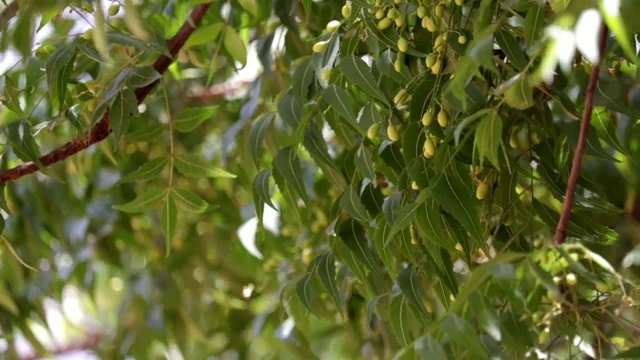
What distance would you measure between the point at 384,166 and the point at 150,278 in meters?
0.76

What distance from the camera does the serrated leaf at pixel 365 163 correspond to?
2.39 feet

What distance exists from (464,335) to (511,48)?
22 cm

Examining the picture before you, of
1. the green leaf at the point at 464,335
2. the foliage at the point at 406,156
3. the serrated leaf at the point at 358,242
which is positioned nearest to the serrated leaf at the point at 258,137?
the foliage at the point at 406,156

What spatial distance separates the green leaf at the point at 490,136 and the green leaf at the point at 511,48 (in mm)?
84

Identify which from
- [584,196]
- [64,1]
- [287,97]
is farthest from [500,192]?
[64,1]

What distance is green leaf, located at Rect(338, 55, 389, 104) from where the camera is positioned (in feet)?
2.31

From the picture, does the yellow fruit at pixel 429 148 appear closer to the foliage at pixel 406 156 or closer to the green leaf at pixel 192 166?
the foliage at pixel 406 156

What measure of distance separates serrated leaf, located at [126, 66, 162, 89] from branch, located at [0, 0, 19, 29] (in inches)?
4.1

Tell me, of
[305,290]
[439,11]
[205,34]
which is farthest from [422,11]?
[205,34]

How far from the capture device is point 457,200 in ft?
2.15

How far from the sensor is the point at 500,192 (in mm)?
762

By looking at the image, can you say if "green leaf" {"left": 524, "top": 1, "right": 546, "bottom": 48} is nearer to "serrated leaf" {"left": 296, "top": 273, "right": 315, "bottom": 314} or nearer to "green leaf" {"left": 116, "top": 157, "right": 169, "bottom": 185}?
"serrated leaf" {"left": 296, "top": 273, "right": 315, "bottom": 314}

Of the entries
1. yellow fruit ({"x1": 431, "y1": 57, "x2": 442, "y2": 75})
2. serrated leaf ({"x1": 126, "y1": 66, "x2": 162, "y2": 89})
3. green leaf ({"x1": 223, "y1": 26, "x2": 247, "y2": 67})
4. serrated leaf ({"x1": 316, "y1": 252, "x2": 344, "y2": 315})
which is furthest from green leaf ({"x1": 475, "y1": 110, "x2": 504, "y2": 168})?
green leaf ({"x1": 223, "y1": 26, "x2": 247, "y2": 67})

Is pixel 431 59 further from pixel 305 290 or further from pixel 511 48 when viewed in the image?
pixel 305 290
